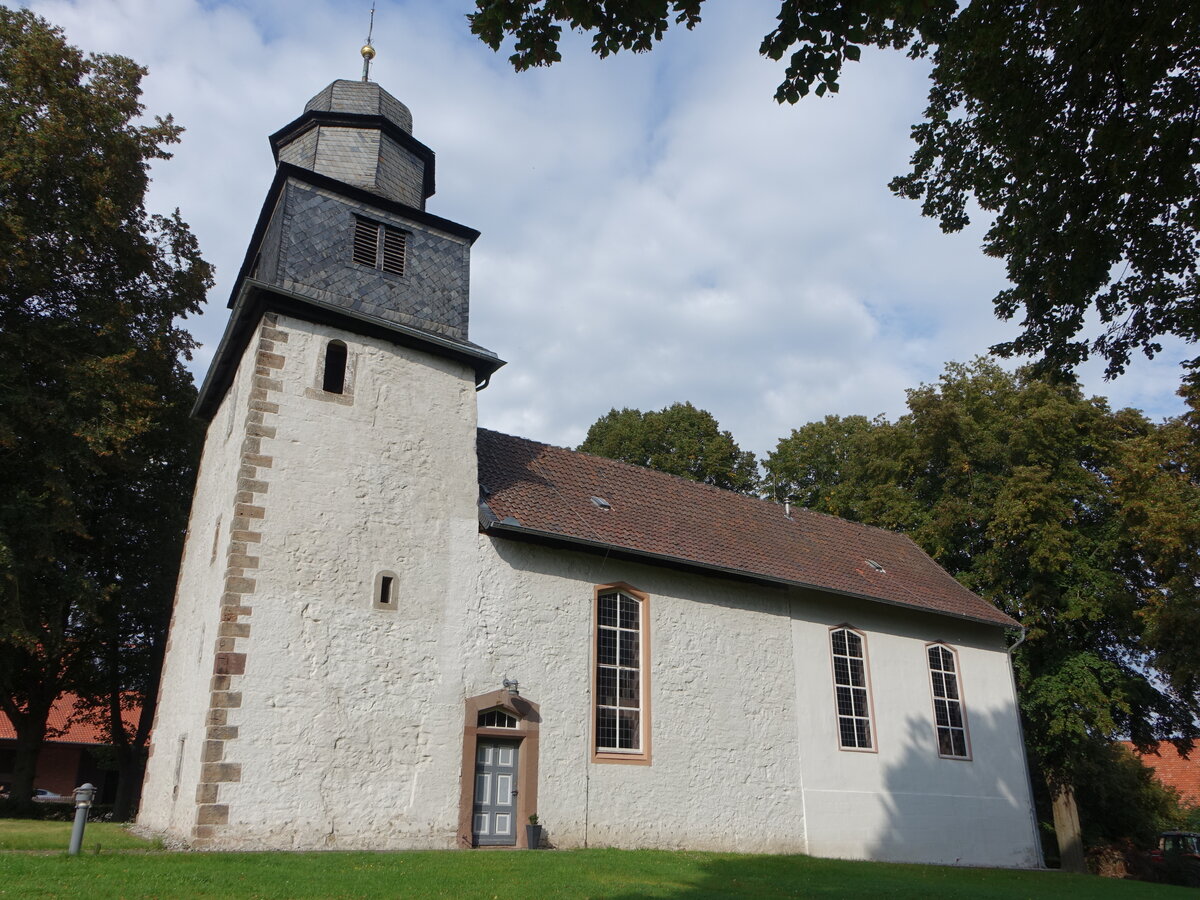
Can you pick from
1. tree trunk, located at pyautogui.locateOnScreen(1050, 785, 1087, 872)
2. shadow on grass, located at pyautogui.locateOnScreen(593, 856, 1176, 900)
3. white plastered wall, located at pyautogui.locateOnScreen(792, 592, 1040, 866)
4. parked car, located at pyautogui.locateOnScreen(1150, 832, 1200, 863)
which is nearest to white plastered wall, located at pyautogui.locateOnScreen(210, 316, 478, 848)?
shadow on grass, located at pyautogui.locateOnScreen(593, 856, 1176, 900)

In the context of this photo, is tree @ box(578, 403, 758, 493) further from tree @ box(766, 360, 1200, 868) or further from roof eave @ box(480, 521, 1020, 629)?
roof eave @ box(480, 521, 1020, 629)

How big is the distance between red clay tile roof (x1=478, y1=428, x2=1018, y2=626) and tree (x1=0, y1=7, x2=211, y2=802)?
710 cm

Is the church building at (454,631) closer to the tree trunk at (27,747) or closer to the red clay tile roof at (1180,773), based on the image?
the tree trunk at (27,747)

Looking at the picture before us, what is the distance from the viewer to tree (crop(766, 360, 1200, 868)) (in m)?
21.7

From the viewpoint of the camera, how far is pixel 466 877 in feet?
29.9

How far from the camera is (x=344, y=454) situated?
43.0 feet

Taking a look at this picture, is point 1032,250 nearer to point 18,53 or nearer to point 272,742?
point 272,742

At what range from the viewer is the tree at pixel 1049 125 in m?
5.70

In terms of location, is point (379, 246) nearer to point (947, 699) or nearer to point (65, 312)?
point (65, 312)

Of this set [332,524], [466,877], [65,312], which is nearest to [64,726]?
[65,312]

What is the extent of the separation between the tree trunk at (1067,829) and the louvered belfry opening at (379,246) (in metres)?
20.1

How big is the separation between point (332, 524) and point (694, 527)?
7.36 metres

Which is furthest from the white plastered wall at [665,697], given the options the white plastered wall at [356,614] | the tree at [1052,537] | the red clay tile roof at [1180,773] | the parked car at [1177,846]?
the red clay tile roof at [1180,773]

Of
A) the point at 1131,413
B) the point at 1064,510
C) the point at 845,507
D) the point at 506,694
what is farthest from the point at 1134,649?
the point at 506,694
